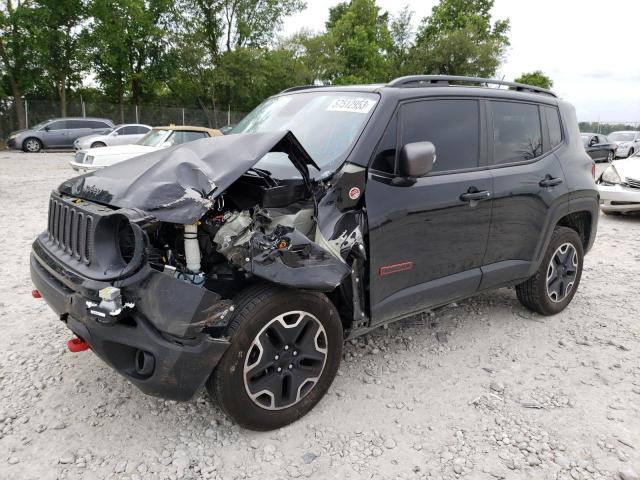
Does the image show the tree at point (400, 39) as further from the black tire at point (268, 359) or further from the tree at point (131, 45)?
the black tire at point (268, 359)

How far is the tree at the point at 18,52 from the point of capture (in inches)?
870

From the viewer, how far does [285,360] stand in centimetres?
264

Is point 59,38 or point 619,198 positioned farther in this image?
point 59,38

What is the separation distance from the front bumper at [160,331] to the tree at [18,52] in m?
25.4

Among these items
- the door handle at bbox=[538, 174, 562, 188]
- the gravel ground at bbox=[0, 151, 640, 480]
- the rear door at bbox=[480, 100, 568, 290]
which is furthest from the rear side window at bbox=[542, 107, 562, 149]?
the gravel ground at bbox=[0, 151, 640, 480]

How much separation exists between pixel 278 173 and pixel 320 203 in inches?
13.5

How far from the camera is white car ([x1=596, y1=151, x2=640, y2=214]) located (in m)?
8.70

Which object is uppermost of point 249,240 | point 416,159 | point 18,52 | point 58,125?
point 18,52

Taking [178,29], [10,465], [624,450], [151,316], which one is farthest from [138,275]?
[178,29]

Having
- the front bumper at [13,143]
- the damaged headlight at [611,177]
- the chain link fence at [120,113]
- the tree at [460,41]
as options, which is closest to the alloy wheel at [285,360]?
the damaged headlight at [611,177]

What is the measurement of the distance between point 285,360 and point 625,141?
88.1ft

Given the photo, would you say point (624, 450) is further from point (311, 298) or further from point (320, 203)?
point (320, 203)

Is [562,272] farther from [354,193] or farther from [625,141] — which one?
[625,141]

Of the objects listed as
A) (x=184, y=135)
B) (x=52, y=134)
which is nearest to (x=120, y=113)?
(x=52, y=134)
